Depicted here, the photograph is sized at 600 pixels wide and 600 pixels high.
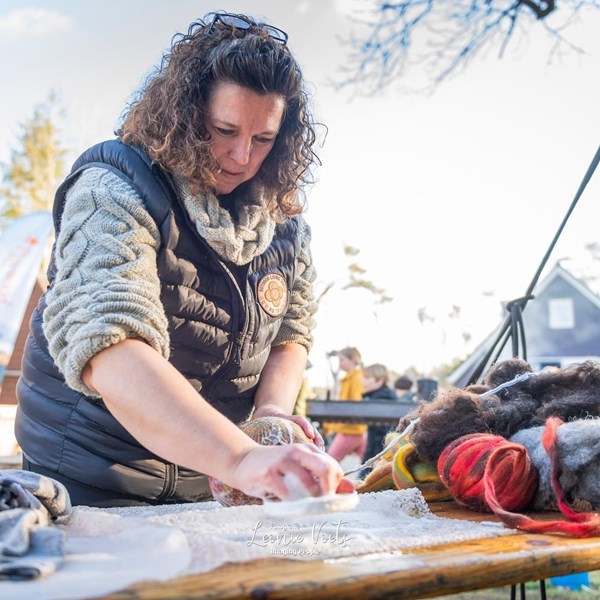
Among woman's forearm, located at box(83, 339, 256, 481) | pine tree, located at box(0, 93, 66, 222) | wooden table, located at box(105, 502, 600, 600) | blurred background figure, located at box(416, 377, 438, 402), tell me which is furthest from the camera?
pine tree, located at box(0, 93, 66, 222)

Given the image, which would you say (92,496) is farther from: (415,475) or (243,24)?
(243,24)

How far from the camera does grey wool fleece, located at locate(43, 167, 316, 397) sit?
94 cm

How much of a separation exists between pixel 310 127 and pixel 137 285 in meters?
0.69

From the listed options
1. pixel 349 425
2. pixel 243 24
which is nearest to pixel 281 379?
pixel 243 24

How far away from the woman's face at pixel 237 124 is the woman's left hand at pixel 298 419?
453mm

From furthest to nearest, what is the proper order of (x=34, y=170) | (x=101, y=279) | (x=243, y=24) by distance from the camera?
(x=34, y=170) < (x=243, y=24) < (x=101, y=279)

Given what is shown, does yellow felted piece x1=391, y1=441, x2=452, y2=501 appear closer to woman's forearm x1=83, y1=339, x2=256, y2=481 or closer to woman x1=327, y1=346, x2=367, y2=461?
woman's forearm x1=83, y1=339, x2=256, y2=481

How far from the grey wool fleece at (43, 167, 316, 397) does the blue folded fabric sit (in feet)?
0.54

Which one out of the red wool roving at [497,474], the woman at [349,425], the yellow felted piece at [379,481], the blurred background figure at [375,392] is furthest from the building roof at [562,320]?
the red wool roving at [497,474]

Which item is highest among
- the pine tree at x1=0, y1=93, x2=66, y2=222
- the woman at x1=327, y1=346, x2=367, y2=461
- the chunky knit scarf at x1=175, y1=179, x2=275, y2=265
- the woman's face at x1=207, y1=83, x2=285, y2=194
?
the pine tree at x1=0, y1=93, x2=66, y2=222

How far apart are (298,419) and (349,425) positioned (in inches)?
210

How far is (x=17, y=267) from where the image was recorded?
584cm

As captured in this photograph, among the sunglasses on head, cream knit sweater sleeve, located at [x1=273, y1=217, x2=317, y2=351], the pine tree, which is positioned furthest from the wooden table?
the pine tree

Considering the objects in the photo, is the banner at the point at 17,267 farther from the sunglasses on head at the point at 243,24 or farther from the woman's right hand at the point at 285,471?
the woman's right hand at the point at 285,471
